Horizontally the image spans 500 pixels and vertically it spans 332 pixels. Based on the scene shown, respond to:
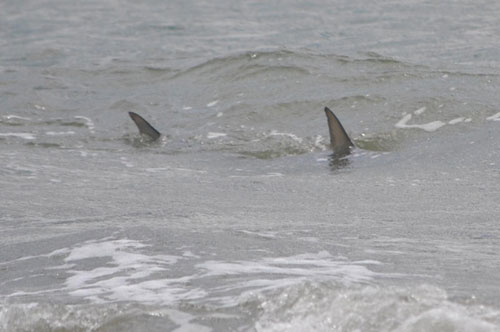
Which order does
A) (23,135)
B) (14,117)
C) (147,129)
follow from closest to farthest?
(147,129) < (23,135) < (14,117)

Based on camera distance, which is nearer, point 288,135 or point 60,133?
point 288,135

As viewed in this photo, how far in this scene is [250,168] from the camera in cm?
805

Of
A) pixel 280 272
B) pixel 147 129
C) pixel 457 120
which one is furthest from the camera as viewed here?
pixel 457 120

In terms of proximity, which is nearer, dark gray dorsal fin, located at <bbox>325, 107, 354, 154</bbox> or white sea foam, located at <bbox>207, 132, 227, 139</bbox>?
dark gray dorsal fin, located at <bbox>325, 107, 354, 154</bbox>

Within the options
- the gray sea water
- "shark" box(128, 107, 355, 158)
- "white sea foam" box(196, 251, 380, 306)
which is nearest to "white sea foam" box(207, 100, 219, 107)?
the gray sea water

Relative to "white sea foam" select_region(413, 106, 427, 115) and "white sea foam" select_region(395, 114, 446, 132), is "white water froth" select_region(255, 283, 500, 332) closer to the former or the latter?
"white sea foam" select_region(395, 114, 446, 132)

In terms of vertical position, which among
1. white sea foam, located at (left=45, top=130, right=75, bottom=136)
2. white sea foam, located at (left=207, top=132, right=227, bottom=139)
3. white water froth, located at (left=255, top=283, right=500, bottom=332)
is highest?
white water froth, located at (left=255, top=283, right=500, bottom=332)

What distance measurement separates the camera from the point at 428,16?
15281 millimetres

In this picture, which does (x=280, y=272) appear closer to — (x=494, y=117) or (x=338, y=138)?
(x=338, y=138)

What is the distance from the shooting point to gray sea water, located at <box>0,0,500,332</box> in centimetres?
346

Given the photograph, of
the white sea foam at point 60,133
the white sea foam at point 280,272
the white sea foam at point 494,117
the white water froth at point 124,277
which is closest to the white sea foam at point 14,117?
the white sea foam at point 60,133

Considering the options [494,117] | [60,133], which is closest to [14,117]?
[60,133]

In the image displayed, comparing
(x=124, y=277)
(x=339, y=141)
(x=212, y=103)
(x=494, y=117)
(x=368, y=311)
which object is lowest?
(x=212, y=103)

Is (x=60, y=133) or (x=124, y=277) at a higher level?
(x=124, y=277)
